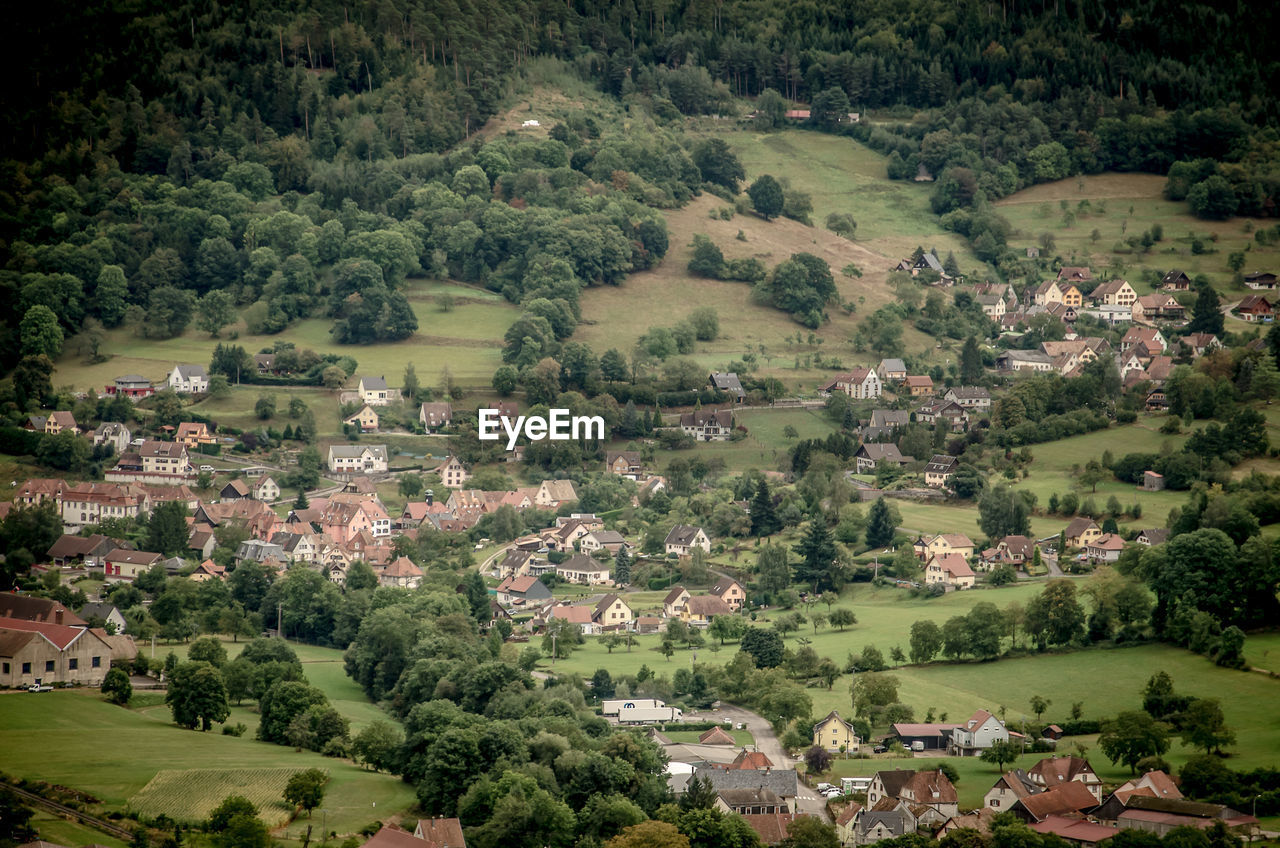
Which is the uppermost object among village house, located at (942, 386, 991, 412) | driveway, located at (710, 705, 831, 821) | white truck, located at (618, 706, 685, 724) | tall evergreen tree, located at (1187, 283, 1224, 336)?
tall evergreen tree, located at (1187, 283, 1224, 336)

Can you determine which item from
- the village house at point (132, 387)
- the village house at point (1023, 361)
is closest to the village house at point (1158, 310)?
the village house at point (1023, 361)

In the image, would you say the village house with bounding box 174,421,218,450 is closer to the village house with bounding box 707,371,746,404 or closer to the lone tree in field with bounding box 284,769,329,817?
the village house with bounding box 707,371,746,404

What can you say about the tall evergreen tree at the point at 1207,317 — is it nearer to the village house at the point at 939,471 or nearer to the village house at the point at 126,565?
the village house at the point at 939,471

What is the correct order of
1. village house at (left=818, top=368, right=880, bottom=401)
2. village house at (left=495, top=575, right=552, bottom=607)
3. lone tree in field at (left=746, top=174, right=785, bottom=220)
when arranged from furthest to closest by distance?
lone tree in field at (left=746, top=174, right=785, bottom=220) < village house at (left=818, top=368, right=880, bottom=401) < village house at (left=495, top=575, right=552, bottom=607)

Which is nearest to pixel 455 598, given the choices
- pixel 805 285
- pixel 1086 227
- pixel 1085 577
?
pixel 1085 577

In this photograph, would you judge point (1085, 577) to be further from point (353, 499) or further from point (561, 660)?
point (353, 499)

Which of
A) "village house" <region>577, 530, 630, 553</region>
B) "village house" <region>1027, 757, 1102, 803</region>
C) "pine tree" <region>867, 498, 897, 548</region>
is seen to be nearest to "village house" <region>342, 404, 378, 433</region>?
"village house" <region>577, 530, 630, 553</region>
